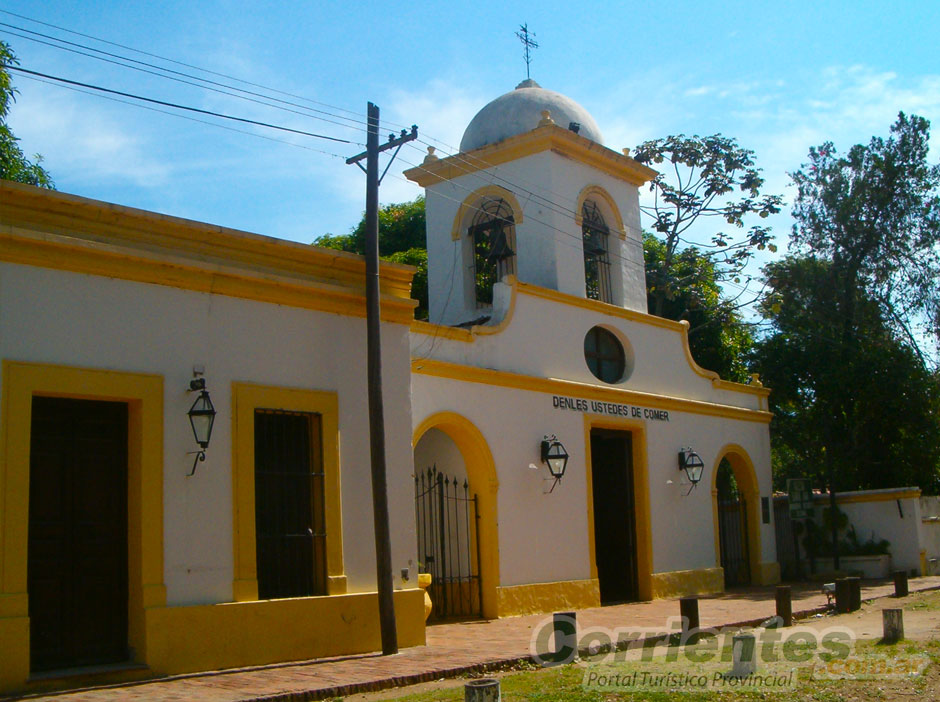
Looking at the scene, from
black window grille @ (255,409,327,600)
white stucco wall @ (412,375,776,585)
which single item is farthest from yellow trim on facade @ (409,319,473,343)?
black window grille @ (255,409,327,600)

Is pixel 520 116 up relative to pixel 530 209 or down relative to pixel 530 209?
up

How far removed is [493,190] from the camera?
18422 millimetres

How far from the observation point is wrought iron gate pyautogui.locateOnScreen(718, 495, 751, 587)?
2167 centimetres

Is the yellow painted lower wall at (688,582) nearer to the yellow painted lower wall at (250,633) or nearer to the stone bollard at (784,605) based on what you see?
the stone bollard at (784,605)

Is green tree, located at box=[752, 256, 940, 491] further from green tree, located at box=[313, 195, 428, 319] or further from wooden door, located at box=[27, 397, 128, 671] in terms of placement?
wooden door, located at box=[27, 397, 128, 671]

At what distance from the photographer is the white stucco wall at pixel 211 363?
951cm

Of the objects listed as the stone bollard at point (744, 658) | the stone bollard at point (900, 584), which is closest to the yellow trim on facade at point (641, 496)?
the stone bollard at point (900, 584)

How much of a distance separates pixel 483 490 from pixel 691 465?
18.6 feet

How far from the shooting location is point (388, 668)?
9.99m

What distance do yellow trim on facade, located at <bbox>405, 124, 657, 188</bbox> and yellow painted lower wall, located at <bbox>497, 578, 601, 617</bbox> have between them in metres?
7.24

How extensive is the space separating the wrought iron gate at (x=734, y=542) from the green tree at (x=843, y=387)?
3.54 m

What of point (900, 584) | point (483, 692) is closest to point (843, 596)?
point (900, 584)

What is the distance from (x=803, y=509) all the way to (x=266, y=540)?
16.7 meters

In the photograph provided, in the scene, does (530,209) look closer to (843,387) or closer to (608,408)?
(608,408)
